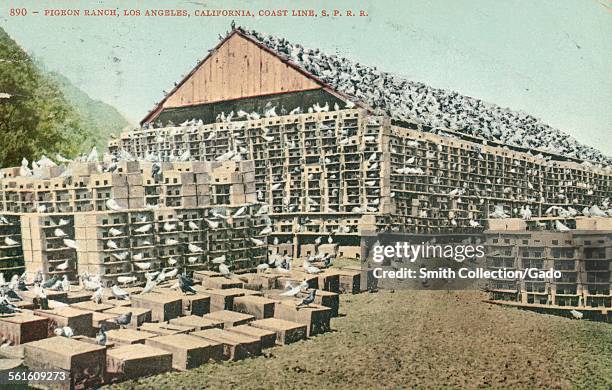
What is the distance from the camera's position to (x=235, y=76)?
38.5 ft

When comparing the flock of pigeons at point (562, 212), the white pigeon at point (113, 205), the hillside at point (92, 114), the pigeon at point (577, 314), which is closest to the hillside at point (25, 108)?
the hillside at point (92, 114)

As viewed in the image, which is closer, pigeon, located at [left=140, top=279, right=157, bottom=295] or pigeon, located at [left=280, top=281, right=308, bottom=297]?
pigeon, located at [left=140, top=279, right=157, bottom=295]

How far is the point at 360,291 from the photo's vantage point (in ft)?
34.0

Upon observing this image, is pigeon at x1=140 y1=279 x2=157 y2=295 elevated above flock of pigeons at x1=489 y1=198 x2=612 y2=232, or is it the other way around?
flock of pigeons at x1=489 y1=198 x2=612 y2=232

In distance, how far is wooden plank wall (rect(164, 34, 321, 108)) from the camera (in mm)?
10945

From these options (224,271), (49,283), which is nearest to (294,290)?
(224,271)

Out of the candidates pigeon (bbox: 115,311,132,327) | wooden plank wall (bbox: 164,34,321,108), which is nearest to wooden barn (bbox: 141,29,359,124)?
wooden plank wall (bbox: 164,34,321,108)

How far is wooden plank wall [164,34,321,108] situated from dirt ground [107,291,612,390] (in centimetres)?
437

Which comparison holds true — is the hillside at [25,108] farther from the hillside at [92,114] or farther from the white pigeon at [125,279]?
the white pigeon at [125,279]

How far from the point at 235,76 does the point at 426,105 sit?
218 inches

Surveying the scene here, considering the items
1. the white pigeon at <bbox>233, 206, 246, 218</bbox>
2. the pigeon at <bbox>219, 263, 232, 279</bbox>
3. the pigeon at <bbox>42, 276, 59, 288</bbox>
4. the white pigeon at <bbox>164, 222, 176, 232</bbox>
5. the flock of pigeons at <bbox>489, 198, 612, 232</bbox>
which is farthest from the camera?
the flock of pigeons at <bbox>489, 198, 612, 232</bbox>

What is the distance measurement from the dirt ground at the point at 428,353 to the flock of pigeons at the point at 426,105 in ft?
15.3

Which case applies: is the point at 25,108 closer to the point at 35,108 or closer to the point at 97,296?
the point at 35,108

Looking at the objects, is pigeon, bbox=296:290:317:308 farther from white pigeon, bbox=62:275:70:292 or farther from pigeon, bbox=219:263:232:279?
white pigeon, bbox=62:275:70:292
